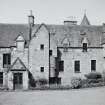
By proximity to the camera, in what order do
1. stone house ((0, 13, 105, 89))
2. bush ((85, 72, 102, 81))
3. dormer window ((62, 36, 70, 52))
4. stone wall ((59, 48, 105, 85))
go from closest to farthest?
stone house ((0, 13, 105, 89)) < bush ((85, 72, 102, 81)) < stone wall ((59, 48, 105, 85)) < dormer window ((62, 36, 70, 52))

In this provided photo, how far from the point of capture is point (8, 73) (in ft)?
126

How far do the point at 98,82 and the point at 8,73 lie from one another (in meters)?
14.6

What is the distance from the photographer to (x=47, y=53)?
39.6 m

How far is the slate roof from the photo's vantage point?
137 feet

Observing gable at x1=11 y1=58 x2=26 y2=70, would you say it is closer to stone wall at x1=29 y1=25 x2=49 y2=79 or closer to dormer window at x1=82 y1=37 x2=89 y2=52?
stone wall at x1=29 y1=25 x2=49 y2=79

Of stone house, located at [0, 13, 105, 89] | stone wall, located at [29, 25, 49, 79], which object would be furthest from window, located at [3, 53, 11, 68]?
stone wall, located at [29, 25, 49, 79]

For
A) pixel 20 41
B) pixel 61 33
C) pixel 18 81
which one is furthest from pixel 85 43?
pixel 18 81

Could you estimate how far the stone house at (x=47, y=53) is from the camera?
1553 inches

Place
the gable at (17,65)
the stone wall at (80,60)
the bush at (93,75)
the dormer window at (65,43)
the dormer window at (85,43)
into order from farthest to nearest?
the dormer window at (85,43), the dormer window at (65,43), the stone wall at (80,60), the bush at (93,75), the gable at (17,65)

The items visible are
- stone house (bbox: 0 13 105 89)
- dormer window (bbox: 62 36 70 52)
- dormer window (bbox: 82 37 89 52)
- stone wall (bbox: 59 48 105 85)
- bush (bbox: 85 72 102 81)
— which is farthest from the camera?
dormer window (bbox: 82 37 89 52)

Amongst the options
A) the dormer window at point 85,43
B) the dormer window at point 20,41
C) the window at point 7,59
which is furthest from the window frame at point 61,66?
the window at point 7,59

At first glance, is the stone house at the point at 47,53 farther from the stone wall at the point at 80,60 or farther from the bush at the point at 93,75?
the bush at the point at 93,75

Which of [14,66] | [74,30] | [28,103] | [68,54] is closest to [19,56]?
[14,66]

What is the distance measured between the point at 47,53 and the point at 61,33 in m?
5.97
